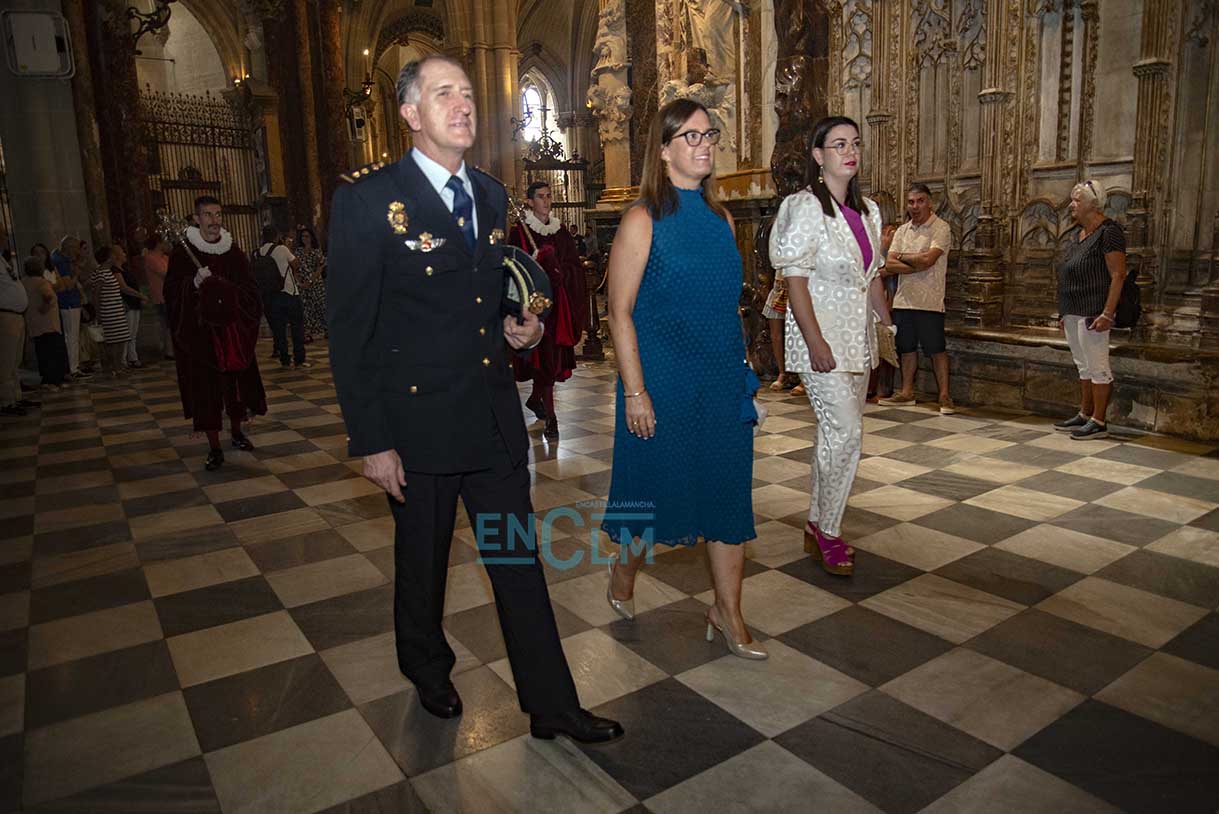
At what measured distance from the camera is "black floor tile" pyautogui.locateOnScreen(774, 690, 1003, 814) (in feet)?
7.18

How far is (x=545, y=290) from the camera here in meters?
2.34

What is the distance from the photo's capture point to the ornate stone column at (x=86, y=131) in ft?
37.3

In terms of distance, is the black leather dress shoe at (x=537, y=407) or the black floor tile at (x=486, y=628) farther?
the black leather dress shoe at (x=537, y=407)

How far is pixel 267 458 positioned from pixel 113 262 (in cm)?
621

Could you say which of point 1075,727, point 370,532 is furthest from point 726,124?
point 1075,727

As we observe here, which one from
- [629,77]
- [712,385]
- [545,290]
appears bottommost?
[712,385]

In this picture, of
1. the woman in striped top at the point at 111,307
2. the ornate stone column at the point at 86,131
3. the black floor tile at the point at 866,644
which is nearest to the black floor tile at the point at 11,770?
the black floor tile at the point at 866,644

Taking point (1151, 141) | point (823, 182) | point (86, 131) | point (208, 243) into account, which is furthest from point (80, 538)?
point (86, 131)

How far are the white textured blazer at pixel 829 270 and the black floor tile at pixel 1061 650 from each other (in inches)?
43.7

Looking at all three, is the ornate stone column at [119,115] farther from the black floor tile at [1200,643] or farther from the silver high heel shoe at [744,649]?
the black floor tile at [1200,643]

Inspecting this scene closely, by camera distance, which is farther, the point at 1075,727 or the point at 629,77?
the point at 629,77

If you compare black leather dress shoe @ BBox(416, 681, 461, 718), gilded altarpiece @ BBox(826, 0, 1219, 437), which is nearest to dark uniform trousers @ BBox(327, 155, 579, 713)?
black leather dress shoe @ BBox(416, 681, 461, 718)

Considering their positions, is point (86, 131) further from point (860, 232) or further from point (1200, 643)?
point (1200, 643)

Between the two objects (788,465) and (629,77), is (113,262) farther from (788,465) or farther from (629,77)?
(788,465)
